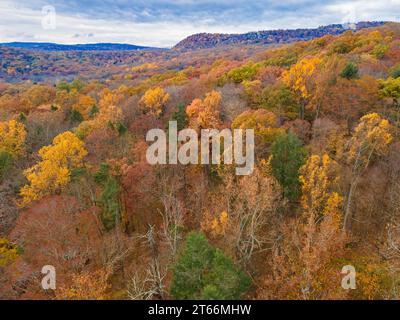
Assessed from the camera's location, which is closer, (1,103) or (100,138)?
(100,138)

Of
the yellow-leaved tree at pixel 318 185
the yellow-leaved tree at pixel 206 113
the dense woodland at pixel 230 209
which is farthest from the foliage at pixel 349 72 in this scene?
the yellow-leaved tree at pixel 318 185

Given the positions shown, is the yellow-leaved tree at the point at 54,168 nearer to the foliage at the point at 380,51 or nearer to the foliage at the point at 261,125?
the foliage at the point at 261,125

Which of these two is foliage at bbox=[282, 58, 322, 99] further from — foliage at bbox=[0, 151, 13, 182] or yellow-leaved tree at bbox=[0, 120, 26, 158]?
yellow-leaved tree at bbox=[0, 120, 26, 158]

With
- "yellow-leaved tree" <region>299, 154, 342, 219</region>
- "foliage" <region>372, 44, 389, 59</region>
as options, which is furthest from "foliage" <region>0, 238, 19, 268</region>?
"foliage" <region>372, 44, 389, 59</region>

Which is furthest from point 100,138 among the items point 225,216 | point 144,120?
point 225,216
